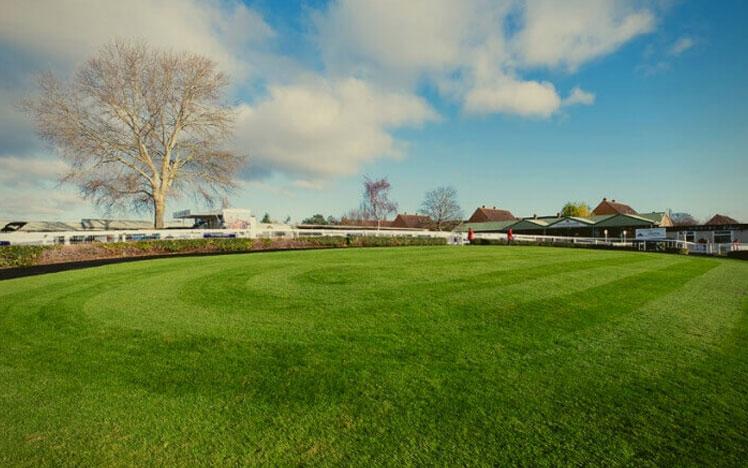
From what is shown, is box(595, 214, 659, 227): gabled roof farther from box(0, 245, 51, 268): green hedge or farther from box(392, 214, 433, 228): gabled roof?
box(0, 245, 51, 268): green hedge

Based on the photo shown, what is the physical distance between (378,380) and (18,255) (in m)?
17.3

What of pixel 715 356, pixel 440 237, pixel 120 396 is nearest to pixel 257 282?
Answer: pixel 120 396

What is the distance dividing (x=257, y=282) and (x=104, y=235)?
50.3 ft

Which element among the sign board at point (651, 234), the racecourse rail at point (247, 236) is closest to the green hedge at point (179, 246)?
the racecourse rail at point (247, 236)

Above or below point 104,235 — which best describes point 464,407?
below

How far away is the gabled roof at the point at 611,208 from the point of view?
256ft

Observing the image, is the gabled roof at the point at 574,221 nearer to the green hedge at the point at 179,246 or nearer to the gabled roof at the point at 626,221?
the gabled roof at the point at 626,221

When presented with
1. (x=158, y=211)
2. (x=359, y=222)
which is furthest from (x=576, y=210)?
(x=158, y=211)

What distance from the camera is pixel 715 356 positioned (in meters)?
3.68

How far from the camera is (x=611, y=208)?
77.9 meters

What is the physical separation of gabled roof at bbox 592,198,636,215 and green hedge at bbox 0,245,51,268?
88807 mm

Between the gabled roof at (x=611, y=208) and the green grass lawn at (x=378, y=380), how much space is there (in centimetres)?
8401

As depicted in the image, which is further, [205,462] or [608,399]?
[608,399]

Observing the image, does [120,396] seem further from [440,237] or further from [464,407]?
[440,237]
